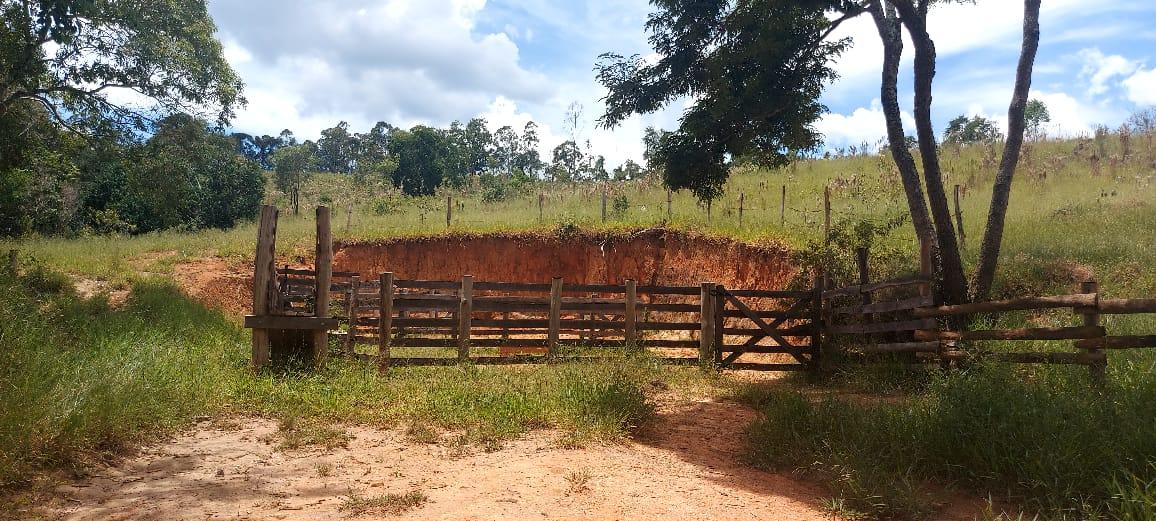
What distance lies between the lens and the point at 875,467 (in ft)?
17.4

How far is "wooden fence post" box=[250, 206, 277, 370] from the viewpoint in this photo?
32.0 feet

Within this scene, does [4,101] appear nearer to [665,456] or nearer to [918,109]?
[665,456]

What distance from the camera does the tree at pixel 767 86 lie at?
11242 millimetres

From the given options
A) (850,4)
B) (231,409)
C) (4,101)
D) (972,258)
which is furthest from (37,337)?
(972,258)

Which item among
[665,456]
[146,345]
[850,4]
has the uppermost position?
[850,4]

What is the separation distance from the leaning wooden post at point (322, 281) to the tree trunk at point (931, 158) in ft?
31.3

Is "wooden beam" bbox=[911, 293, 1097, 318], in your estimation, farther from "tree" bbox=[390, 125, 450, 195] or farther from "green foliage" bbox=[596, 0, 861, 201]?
"tree" bbox=[390, 125, 450, 195]

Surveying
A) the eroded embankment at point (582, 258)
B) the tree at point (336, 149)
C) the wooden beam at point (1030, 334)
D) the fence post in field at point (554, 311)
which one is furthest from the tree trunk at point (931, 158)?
the tree at point (336, 149)

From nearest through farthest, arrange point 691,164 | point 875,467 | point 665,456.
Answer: point 875,467
point 665,456
point 691,164

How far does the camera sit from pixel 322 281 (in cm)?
1034

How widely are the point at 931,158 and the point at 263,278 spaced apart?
35.1 feet

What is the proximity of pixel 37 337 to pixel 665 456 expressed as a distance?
24.3 ft

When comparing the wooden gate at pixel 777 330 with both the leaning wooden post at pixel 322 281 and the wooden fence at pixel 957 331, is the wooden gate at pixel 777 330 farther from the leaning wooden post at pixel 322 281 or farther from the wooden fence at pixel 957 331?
the leaning wooden post at pixel 322 281

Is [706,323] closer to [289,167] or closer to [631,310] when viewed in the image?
[631,310]
